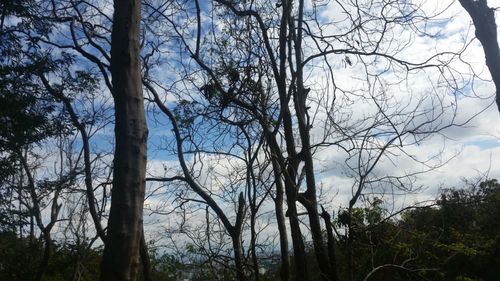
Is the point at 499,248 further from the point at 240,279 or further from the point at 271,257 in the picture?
the point at 240,279

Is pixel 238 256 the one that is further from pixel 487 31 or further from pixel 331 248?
pixel 487 31

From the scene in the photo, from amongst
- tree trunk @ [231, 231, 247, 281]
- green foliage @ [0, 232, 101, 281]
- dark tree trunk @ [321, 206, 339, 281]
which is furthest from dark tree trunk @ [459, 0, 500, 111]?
green foliage @ [0, 232, 101, 281]

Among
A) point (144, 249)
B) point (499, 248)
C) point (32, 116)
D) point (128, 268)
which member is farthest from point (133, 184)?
point (499, 248)

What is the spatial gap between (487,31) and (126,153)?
3823mm

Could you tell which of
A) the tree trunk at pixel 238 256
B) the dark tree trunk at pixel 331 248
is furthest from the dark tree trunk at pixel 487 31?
the tree trunk at pixel 238 256

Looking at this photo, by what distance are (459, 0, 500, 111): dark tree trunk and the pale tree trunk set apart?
3.40 meters

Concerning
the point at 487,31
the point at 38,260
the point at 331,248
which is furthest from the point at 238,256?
the point at 38,260

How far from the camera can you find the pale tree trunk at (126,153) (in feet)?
10.3

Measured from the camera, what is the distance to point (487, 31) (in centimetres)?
514

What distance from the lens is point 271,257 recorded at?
7816mm

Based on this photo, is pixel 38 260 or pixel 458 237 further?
pixel 38 260

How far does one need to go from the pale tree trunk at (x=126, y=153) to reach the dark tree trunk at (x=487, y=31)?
3399mm

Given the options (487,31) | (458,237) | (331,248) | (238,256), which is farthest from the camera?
(458,237)

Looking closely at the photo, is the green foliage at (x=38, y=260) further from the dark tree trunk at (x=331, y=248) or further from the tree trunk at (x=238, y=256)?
the dark tree trunk at (x=331, y=248)
